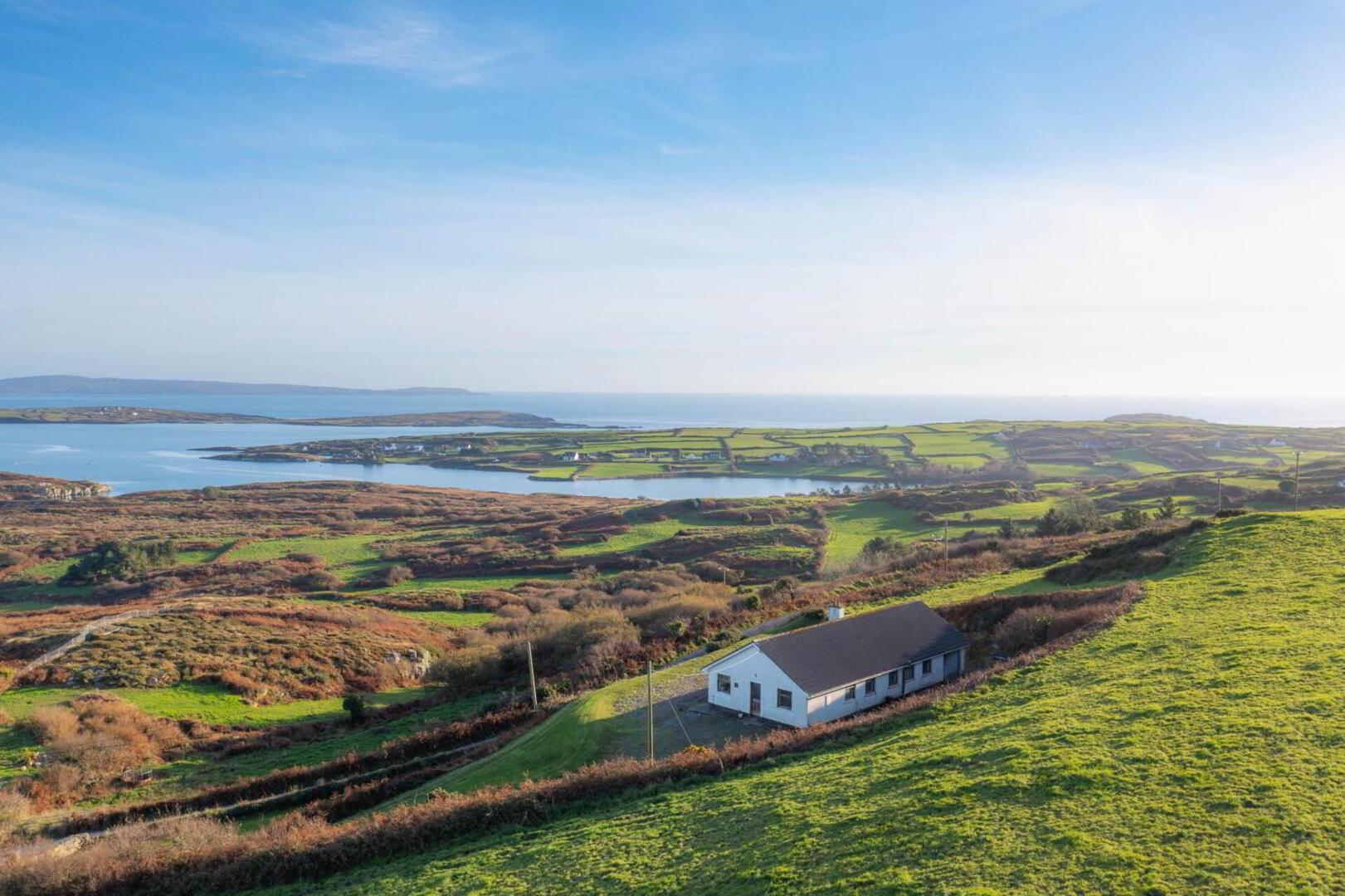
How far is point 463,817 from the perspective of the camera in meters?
16.3

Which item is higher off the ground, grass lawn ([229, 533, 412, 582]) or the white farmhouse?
the white farmhouse

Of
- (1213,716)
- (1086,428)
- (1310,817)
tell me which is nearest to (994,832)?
(1310,817)

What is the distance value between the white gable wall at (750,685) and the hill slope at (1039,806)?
4.46 meters

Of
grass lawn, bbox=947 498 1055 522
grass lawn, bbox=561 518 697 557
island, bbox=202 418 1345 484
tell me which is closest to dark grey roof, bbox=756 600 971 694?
grass lawn, bbox=561 518 697 557

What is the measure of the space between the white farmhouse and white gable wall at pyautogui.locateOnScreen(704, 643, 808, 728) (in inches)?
1.0

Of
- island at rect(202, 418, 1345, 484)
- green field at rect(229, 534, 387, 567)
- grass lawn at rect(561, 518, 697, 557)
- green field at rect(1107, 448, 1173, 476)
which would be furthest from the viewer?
island at rect(202, 418, 1345, 484)

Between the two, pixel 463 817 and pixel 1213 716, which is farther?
pixel 463 817

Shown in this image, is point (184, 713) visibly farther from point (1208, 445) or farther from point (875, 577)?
point (1208, 445)

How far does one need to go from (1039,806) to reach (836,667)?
1164 cm

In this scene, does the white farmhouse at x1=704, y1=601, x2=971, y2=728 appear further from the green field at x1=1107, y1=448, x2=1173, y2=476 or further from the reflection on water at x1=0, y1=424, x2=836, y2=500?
the green field at x1=1107, y1=448, x2=1173, y2=476

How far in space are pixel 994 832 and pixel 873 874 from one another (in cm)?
197

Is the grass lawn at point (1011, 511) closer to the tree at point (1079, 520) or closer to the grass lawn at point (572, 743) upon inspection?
the tree at point (1079, 520)

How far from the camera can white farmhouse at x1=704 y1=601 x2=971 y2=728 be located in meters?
22.8

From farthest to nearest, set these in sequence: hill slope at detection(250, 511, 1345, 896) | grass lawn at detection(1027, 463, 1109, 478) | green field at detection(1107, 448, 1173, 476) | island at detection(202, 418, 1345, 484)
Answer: grass lawn at detection(1027, 463, 1109, 478), island at detection(202, 418, 1345, 484), green field at detection(1107, 448, 1173, 476), hill slope at detection(250, 511, 1345, 896)
